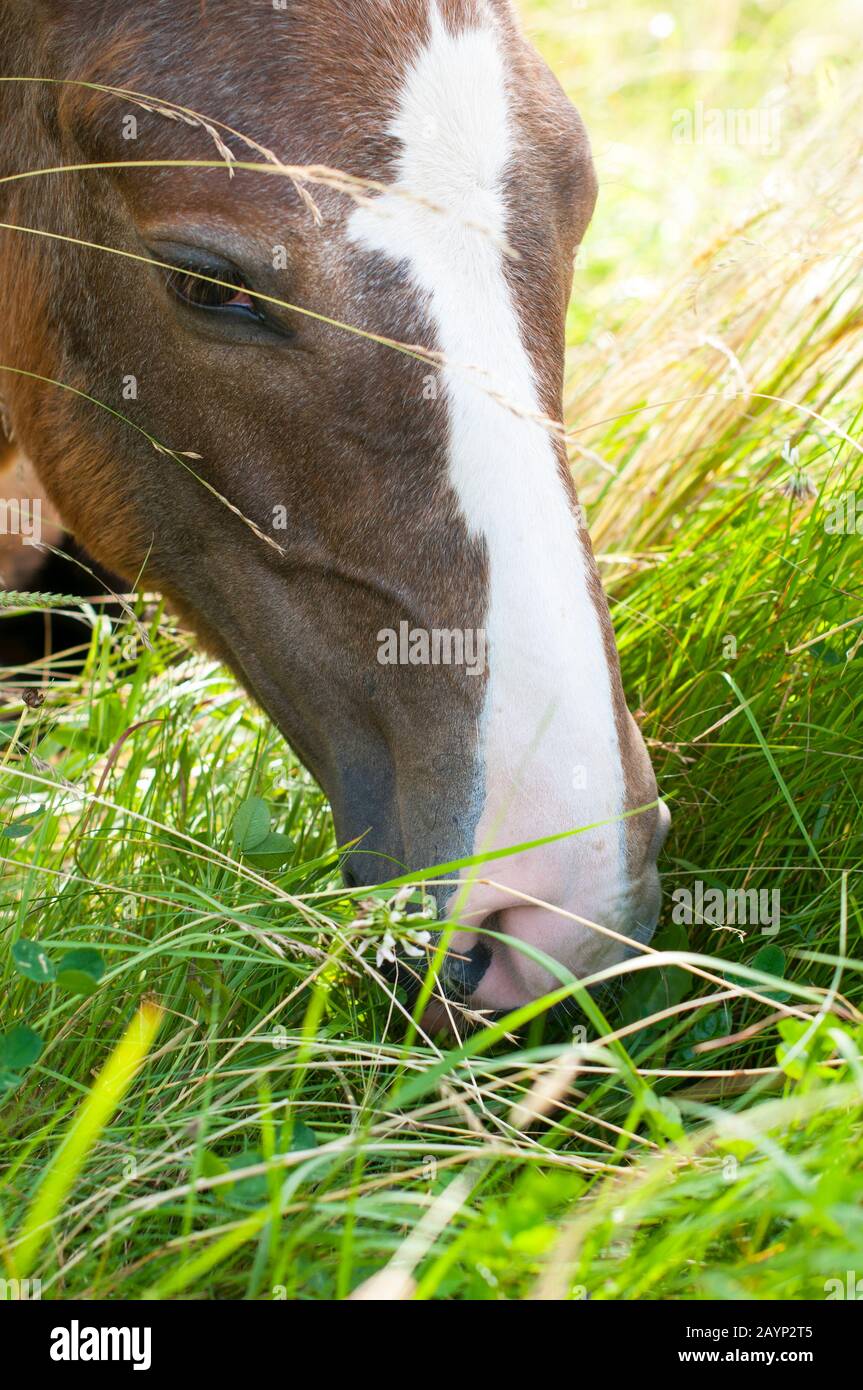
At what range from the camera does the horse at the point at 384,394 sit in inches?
80.6

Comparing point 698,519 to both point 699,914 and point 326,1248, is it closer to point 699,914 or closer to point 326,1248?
point 699,914

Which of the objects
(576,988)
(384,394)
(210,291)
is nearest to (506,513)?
(384,394)

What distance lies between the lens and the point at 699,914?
260cm

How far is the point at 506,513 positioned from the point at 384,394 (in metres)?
0.31

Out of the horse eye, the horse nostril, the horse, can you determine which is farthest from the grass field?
the horse eye

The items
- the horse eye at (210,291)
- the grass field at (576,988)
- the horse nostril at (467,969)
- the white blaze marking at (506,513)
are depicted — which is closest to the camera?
the grass field at (576,988)

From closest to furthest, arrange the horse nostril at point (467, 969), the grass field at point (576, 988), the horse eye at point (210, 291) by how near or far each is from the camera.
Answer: the grass field at point (576, 988) < the horse nostril at point (467, 969) < the horse eye at point (210, 291)

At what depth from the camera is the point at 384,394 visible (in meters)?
2.16

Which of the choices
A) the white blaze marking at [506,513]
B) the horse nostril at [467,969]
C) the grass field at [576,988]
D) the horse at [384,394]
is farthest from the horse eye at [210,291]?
the horse nostril at [467,969]

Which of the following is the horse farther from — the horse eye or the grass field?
the grass field

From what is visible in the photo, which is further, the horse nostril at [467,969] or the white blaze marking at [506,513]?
the horse nostril at [467,969]

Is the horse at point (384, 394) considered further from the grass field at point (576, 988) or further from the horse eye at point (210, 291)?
the grass field at point (576, 988)

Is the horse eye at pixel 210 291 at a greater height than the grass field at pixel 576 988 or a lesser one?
greater
